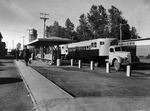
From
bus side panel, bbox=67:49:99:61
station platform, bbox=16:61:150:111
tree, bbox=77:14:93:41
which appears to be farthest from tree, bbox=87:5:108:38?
station platform, bbox=16:61:150:111

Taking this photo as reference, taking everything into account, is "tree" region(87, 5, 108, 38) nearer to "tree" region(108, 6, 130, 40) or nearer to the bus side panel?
"tree" region(108, 6, 130, 40)

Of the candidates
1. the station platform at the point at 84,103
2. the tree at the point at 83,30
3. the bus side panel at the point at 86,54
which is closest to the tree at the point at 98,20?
the tree at the point at 83,30

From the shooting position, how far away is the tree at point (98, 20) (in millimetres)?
96400

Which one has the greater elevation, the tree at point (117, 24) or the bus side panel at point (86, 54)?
the tree at point (117, 24)

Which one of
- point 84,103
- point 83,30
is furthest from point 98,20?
point 84,103

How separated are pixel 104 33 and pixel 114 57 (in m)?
71.0

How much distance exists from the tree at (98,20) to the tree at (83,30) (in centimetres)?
239

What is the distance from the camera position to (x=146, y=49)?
6700cm

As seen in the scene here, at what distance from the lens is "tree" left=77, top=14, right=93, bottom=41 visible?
332 ft

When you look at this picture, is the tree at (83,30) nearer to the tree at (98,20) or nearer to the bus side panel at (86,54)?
the tree at (98,20)

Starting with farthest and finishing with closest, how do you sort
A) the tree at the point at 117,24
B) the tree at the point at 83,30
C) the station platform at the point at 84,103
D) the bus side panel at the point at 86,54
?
the tree at the point at 83,30, the tree at the point at 117,24, the bus side panel at the point at 86,54, the station platform at the point at 84,103

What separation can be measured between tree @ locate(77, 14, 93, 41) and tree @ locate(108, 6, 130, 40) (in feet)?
35.8

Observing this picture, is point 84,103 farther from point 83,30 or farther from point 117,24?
point 83,30

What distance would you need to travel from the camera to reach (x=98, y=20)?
327ft
